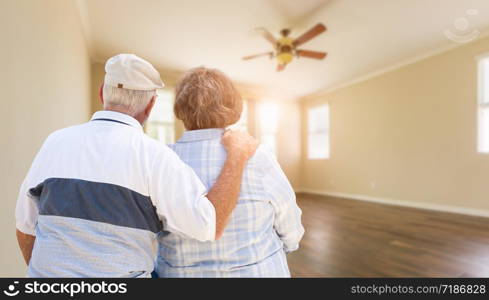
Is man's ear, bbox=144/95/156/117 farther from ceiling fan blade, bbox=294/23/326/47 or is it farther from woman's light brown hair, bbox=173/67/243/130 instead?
ceiling fan blade, bbox=294/23/326/47

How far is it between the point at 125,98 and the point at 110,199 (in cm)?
30

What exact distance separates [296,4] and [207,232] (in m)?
3.17

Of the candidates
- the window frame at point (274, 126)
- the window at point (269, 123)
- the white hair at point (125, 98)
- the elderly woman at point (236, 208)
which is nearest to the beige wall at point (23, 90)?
the white hair at point (125, 98)

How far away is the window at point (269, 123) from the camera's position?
247 inches

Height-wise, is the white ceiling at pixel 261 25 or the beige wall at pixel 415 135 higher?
the white ceiling at pixel 261 25

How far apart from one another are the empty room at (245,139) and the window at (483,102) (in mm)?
18

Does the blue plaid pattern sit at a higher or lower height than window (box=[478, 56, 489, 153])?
lower

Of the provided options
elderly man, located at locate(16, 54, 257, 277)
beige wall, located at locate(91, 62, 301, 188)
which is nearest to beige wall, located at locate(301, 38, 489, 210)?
beige wall, located at locate(91, 62, 301, 188)

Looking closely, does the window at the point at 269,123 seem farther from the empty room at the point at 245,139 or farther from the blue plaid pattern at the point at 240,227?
the blue plaid pattern at the point at 240,227

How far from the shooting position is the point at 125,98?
632mm

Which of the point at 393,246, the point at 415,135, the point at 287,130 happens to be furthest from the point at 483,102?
the point at 287,130

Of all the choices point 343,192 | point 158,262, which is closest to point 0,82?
point 158,262

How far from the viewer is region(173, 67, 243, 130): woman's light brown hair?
29.2 inches

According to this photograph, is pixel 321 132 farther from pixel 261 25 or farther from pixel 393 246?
pixel 393 246
